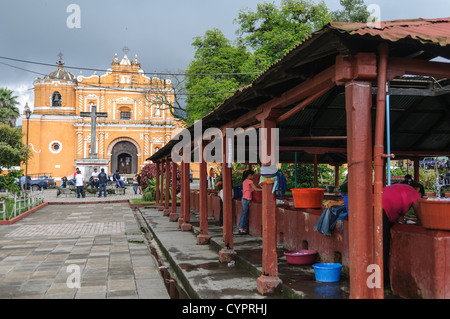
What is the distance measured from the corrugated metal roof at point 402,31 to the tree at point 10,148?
29.1 m

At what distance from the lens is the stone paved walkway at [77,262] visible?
20.4ft

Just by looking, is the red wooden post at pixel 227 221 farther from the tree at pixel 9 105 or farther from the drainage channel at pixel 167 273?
the tree at pixel 9 105

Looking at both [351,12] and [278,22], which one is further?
[351,12]

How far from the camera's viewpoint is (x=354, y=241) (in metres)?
A: 3.67

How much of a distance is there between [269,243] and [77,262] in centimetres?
441

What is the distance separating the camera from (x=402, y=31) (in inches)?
138

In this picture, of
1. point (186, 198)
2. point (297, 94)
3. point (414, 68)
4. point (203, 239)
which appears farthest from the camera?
point (186, 198)

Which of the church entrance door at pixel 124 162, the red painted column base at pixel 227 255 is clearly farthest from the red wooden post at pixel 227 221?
the church entrance door at pixel 124 162

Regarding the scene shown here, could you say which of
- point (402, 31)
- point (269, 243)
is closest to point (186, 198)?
point (269, 243)

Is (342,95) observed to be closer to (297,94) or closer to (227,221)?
(227,221)

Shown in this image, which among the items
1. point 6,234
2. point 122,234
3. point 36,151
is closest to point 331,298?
point 122,234

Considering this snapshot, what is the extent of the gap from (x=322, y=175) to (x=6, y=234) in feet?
52.1

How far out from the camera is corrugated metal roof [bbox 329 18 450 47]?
10.9 feet
